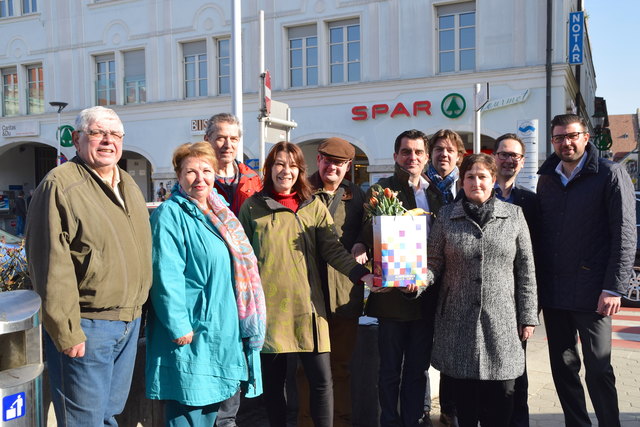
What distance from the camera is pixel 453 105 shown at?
1698 cm

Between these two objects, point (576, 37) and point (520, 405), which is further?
point (576, 37)

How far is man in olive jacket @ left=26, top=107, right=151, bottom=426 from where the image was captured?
2.53m

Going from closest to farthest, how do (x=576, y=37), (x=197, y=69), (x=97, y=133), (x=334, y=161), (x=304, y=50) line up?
(x=97, y=133)
(x=334, y=161)
(x=576, y=37)
(x=304, y=50)
(x=197, y=69)

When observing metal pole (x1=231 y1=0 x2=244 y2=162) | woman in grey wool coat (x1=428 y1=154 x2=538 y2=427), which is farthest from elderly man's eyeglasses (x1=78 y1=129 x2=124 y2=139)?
metal pole (x1=231 y1=0 x2=244 y2=162)

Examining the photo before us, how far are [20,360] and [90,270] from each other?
633 millimetres

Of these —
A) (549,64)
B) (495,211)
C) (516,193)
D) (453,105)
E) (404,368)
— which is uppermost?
(549,64)

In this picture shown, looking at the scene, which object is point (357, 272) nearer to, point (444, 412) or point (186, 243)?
point (186, 243)

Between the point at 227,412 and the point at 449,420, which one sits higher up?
the point at 227,412

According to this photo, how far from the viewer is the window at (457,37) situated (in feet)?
55.1

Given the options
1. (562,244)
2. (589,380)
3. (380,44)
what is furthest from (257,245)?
(380,44)

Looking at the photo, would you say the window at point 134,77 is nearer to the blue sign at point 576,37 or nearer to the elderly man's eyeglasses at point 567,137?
the blue sign at point 576,37

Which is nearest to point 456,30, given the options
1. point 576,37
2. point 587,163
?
point 576,37

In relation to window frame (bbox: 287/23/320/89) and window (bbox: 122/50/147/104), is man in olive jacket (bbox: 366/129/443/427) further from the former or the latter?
window (bbox: 122/50/147/104)

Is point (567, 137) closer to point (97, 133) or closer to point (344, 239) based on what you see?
point (344, 239)
